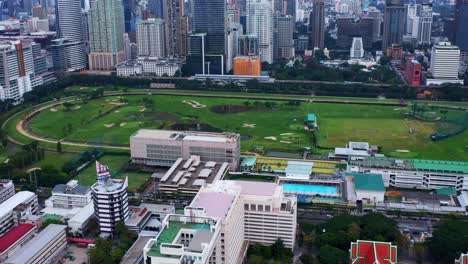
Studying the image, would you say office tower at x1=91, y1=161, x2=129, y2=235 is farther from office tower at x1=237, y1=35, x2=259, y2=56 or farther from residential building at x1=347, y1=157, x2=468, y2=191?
office tower at x1=237, y1=35, x2=259, y2=56

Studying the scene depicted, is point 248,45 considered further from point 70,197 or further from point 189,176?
point 70,197

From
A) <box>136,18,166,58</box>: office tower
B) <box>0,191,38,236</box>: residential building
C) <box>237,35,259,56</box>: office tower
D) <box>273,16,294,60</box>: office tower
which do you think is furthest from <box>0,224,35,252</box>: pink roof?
<box>273,16,294,60</box>: office tower

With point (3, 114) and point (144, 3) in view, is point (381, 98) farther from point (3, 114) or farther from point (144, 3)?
point (144, 3)

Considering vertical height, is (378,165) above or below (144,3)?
below

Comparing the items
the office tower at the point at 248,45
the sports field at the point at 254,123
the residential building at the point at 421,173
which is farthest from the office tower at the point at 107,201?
the office tower at the point at 248,45

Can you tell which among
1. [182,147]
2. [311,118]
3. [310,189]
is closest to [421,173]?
[310,189]

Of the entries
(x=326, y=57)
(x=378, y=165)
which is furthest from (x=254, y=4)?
(x=378, y=165)
